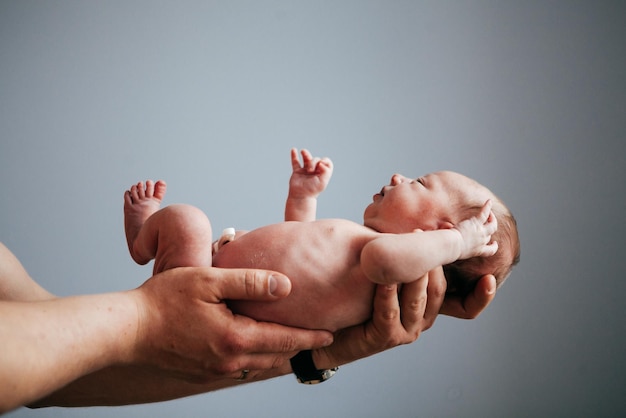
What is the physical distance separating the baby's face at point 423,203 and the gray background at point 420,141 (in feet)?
3.61

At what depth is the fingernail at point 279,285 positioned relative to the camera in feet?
3.10

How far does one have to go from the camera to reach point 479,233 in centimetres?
104

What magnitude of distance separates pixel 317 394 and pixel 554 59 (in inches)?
66.8

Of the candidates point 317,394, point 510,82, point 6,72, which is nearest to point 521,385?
point 317,394

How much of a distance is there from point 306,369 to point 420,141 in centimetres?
140

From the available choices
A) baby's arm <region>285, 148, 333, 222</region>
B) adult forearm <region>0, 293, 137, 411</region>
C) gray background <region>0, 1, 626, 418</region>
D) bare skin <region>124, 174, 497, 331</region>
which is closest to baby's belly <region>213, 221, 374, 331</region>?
bare skin <region>124, 174, 497, 331</region>

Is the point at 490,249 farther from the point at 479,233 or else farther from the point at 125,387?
the point at 125,387

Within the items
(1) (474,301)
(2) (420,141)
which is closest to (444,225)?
(1) (474,301)

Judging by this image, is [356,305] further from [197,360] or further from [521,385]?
[521,385]

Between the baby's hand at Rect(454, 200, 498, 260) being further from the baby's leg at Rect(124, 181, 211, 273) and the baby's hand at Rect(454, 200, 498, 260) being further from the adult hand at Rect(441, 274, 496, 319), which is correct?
the baby's leg at Rect(124, 181, 211, 273)

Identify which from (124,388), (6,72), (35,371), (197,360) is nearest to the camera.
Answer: (35,371)

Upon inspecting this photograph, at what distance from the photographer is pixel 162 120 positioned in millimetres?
2178

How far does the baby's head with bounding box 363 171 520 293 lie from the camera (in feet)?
3.74

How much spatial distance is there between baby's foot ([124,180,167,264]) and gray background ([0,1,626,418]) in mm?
834
